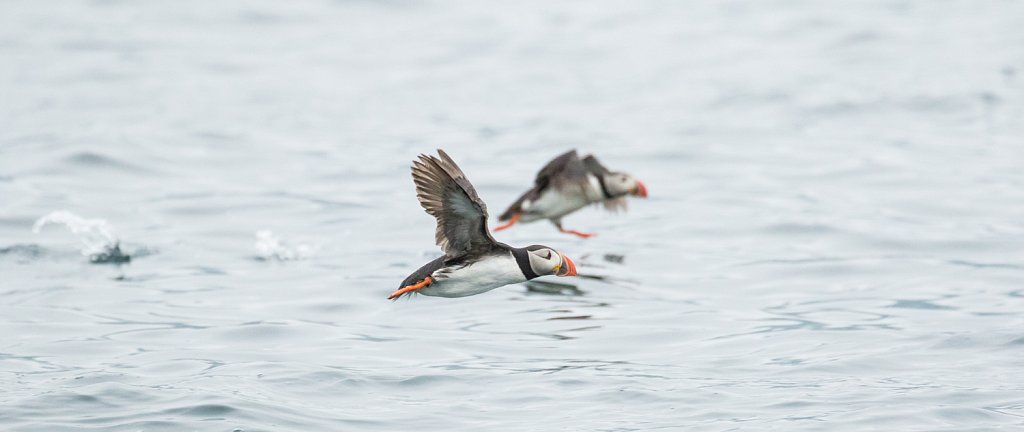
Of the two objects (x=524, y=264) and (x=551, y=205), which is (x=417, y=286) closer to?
(x=524, y=264)

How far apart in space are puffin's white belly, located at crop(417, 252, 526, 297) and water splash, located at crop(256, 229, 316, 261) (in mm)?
4636

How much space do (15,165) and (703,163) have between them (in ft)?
24.7

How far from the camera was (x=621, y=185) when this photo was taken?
40.7 feet

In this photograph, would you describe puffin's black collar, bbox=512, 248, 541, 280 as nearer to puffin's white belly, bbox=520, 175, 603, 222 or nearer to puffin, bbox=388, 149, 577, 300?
puffin, bbox=388, 149, 577, 300

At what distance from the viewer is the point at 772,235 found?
530 inches

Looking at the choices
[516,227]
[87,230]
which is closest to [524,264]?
[87,230]

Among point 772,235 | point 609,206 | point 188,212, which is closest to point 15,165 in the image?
point 188,212

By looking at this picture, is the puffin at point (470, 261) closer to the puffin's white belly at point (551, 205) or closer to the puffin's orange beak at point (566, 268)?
the puffin's orange beak at point (566, 268)

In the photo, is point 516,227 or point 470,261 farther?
point 516,227

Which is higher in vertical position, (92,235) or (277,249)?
(92,235)

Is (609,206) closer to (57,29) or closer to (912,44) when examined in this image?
(912,44)

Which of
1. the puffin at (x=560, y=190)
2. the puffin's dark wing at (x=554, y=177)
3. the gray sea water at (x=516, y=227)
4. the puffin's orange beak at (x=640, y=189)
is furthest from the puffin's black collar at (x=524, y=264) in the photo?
the puffin's orange beak at (x=640, y=189)

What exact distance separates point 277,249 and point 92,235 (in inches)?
62.6

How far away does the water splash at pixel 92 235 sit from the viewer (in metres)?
12.2
